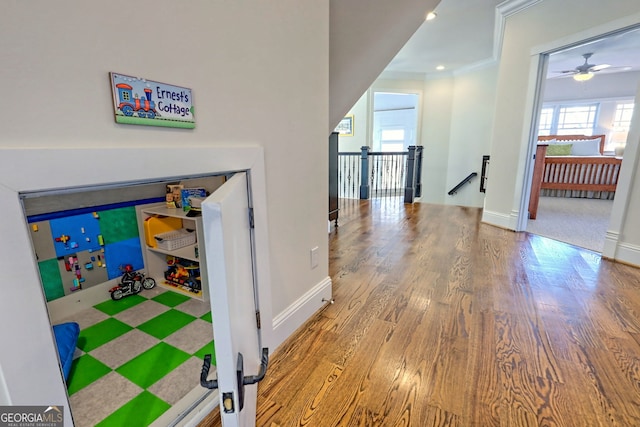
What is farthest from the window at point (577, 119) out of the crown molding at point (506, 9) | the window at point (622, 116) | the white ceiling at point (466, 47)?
the crown molding at point (506, 9)

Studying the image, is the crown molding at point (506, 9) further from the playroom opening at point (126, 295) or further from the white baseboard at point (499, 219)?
the playroom opening at point (126, 295)

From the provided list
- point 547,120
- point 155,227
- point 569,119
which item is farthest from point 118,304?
point 569,119

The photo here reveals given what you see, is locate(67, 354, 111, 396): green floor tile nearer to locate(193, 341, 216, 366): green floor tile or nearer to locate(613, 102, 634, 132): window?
locate(193, 341, 216, 366): green floor tile

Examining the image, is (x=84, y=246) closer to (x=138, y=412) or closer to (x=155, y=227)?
(x=155, y=227)

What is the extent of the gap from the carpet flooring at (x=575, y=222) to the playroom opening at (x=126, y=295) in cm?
388

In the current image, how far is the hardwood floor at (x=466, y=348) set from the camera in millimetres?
1164

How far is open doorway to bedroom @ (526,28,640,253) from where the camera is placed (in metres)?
4.06

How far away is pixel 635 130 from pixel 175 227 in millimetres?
4044

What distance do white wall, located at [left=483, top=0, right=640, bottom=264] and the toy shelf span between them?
371cm

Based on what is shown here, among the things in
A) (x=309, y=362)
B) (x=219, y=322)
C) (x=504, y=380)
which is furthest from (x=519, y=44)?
(x=219, y=322)

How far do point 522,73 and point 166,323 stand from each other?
4480 mm

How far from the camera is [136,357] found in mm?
1552

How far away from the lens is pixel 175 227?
2.41m

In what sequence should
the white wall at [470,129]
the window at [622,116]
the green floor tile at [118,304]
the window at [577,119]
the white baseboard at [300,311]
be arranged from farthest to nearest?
the window at [577,119], the window at [622,116], the white wall at [470,129], the green floor tile at [118,304], the white baseboard at [300,311]
